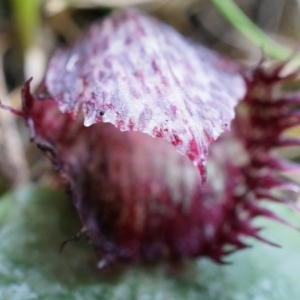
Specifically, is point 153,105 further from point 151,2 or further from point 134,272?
point 151,2

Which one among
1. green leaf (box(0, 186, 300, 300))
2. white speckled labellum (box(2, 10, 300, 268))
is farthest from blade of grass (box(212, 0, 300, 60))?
green leaf (box(0, 186, 300, 300))

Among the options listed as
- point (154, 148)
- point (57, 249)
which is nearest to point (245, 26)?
point (154, 148)

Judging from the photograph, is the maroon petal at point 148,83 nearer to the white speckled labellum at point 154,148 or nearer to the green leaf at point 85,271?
the white speckled labellum at point 154,148

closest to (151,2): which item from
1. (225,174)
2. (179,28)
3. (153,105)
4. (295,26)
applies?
(179,28)

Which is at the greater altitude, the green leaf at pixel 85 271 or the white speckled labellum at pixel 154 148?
the white speckled labellum at pixel 154 148

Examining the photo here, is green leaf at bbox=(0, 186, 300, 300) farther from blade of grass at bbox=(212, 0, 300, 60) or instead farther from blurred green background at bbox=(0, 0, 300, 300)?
blade of grass at bbox=(212, 0, 300, 60)

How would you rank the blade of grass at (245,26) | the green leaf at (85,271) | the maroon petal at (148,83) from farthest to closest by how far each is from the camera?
the blade of grass at (245,26), the green leaf at (85,271), the maroon petal at (148,83)

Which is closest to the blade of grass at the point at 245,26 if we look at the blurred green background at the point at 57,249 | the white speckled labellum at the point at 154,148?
the blurred green background at the point at 57,249
